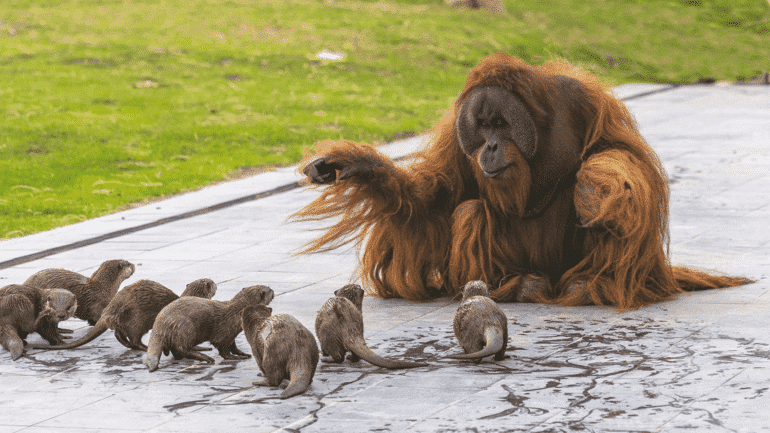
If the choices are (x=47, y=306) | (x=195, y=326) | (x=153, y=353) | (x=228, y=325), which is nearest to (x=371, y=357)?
(x=228, y=325)

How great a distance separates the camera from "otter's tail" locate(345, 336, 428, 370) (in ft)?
14.1

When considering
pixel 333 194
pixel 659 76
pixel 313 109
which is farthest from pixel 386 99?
pixel 333 194

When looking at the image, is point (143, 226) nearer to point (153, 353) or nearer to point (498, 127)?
point (498, 127)

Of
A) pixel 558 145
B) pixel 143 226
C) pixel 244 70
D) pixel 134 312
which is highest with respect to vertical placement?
pixel 244 70

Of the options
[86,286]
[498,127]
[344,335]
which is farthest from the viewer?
[498,127]

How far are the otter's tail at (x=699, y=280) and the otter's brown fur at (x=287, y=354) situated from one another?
94.8 inches

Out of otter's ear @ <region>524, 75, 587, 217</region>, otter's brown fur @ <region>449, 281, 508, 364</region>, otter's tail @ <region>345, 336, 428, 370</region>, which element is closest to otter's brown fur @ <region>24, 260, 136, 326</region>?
otter's tail @ <region>345, 336, 428, 370</region>

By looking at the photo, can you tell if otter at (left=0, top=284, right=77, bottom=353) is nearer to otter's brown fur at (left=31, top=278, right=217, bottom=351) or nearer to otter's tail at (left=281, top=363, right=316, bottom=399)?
otter's brown fur at (left=31, top=278, right=217, bottom=351)

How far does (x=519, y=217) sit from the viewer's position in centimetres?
561

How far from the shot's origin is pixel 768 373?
13.6 ft

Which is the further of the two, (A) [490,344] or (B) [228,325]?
(B) [228,325]

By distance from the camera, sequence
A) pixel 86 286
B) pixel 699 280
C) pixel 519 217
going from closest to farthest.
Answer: pixel 86 286 < pixel 519 217 < pixel 699 280

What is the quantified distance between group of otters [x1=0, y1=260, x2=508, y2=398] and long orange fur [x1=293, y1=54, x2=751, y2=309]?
33.0 inches

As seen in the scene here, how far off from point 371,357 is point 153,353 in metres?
0.91
